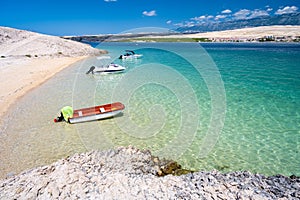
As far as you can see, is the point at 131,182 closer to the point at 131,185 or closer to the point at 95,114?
the point at 131,185

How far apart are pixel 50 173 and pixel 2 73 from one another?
2692cm

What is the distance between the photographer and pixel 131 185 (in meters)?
6.23

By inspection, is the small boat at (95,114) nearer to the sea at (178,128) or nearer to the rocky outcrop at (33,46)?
the sea at (178,128)

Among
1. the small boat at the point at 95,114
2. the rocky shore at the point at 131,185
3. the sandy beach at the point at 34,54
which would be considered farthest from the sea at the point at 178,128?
the sandy beach at the point at 34,54

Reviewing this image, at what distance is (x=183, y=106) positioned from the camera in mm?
16047

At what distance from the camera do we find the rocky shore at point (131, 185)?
5.78 metres

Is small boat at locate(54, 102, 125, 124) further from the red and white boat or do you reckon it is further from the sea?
the sea

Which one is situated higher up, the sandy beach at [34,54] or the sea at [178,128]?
the sandy beach at [34,54]

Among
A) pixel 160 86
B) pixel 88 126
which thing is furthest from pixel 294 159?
pixel 160 86

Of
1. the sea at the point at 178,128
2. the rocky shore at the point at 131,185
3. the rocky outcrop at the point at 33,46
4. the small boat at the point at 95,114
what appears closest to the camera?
the rocky shore at the point at 131,185

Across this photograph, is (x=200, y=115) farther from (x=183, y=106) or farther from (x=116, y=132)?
(x=116, y=132)

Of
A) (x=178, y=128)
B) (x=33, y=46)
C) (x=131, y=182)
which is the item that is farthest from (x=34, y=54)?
(x=131, y=182)

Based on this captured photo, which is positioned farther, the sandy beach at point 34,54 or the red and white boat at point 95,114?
the sandy beach at point 34,54

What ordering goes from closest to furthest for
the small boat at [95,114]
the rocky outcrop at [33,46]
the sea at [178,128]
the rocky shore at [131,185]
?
1. the rocky shore at [131,185]
2. the sea at [178,128]
3. the small boat at [95,114]
4. the rocky outcrop at [33,46]
